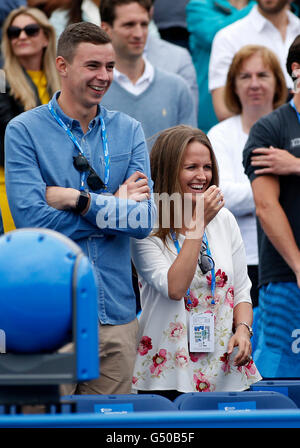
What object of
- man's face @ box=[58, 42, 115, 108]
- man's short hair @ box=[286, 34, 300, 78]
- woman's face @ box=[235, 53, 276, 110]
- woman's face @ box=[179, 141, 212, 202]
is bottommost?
woman's face @ box=[179, 141, 212, 202]

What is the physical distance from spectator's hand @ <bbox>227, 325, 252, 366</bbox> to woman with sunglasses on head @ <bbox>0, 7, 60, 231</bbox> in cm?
208

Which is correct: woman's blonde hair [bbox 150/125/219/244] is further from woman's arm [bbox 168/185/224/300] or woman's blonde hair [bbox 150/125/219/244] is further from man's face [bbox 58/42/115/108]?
man's face [bbox 58/42/115/108]

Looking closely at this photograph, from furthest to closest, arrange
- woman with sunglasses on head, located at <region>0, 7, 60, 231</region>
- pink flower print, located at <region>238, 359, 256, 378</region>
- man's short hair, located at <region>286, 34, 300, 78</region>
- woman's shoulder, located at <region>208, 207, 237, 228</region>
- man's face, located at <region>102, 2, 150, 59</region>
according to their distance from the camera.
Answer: man's face, located at <region>102, 2, 150, 59</region>, woman with sunglasses on head, located at <region>0, 7, 60, 231</region>, man's short hair, located at <region>286, 34, 300, 78</region>, woman's shoulder, located at <region>208, 207, 237, 228</region>, pink flower print, located at <region>238, 359, 256, 378</region>

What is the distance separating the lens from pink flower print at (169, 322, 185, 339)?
3.85 m

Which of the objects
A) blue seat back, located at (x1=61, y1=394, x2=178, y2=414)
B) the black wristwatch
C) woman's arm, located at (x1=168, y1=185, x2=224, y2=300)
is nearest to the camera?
blue seat back, located at (x1=61, y1=394, x2=178, y2=414)

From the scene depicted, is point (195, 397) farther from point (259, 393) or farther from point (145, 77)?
point (145, 77)

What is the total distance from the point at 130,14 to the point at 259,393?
3295 mm

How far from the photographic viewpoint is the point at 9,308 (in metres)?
2.14

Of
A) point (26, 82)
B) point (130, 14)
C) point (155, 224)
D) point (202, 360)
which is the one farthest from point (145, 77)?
point (202, 360)

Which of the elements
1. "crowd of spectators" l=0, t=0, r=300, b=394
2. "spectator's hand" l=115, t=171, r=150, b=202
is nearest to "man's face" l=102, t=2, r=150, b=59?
"crowd of spectators" l=0, t=0, r=300, b=394

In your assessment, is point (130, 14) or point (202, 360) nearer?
point (202, 360)
